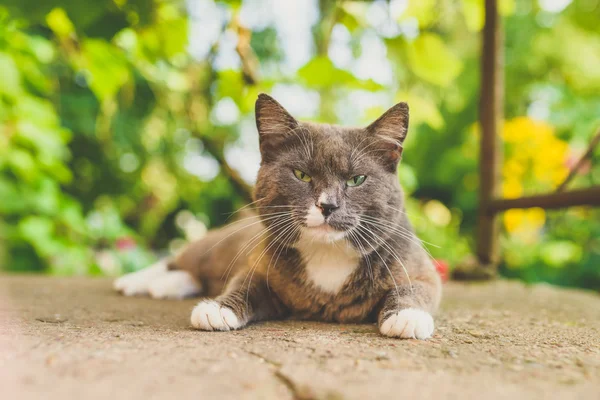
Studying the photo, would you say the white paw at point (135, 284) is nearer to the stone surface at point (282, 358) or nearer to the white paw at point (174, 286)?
the white paw at point (174, 286)

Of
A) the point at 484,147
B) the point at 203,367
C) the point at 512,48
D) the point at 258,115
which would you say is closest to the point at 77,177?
the point at 258,115

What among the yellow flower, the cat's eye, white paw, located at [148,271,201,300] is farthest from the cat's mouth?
the yellow flower

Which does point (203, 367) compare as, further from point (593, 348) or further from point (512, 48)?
point (512, 48)

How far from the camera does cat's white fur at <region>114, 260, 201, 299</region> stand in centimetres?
214

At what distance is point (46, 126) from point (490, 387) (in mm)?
2997

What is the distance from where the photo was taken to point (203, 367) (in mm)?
947

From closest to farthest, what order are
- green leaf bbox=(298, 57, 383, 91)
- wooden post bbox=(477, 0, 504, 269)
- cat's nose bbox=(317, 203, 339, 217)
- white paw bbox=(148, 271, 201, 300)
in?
cat's nose bbox=(317, 203, 339, 217) < green leaf bbox=(298, 57, 383, 91) < white paw bbox=(148, 271, 201, 300) < wooden post bbox=(477, 0, 504, 269)

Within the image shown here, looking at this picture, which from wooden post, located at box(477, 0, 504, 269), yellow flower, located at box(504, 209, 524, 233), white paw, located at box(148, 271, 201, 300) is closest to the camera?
white paw, located at box(148, 271, 201, 300)

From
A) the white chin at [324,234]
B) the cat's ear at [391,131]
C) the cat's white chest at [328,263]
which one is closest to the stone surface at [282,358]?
the cat's white chest at [328,263]

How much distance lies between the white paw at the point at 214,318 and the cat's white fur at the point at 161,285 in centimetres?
77

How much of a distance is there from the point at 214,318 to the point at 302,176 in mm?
535

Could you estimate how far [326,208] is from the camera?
1435mm

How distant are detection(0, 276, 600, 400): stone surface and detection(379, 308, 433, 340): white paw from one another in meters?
0.04

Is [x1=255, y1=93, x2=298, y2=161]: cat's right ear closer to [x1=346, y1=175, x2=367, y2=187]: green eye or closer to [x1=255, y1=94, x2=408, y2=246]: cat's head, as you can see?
[x1=255, y1=94, x2=408, y2=246]: cat's head
